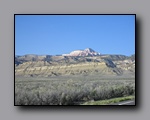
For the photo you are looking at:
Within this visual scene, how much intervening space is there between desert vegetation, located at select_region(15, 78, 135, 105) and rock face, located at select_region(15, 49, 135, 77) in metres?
0.07

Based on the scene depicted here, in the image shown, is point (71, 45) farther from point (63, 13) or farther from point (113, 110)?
point (113, 110)

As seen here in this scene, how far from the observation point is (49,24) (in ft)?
8.32

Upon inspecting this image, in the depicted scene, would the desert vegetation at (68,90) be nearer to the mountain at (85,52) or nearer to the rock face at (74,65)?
the rock face at (74,65)

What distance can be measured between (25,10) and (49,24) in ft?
0.87

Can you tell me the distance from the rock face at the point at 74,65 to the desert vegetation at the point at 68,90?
0.07 metres

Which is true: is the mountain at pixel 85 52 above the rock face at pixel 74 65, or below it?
above

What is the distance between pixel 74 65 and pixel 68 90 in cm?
24

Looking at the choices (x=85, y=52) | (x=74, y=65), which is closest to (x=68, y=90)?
(x=74, y=65)

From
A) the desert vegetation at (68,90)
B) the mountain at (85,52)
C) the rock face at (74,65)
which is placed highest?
the mountain at (85,52)

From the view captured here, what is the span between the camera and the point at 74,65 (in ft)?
8.38

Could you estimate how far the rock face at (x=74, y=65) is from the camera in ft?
8.30

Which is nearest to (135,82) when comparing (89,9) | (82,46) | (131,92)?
(131,92)

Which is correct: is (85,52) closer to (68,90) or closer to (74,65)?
(74,65)

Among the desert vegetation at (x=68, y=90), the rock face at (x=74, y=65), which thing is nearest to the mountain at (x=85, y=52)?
the rock face at (x=74, y=65)
